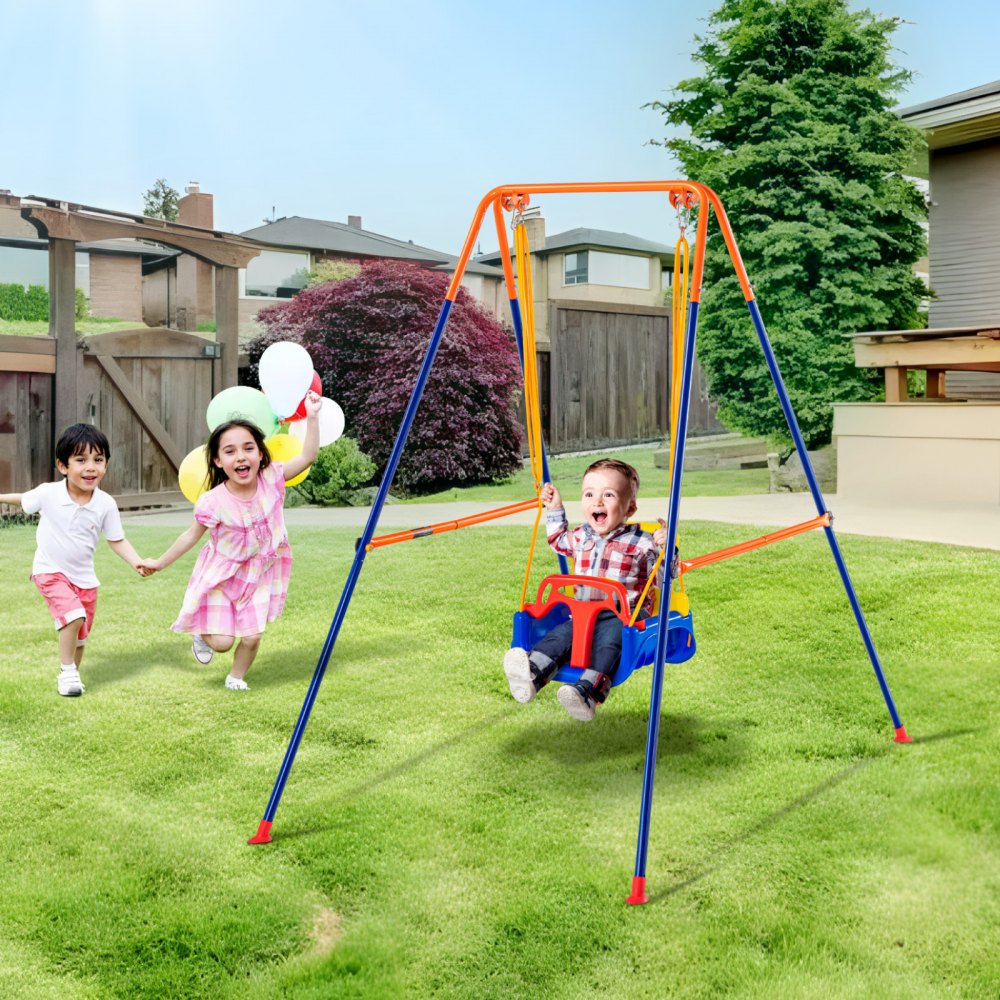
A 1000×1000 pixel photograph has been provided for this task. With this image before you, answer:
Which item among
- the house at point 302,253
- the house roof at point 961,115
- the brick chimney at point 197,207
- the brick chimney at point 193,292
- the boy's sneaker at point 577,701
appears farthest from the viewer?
the house at point 302,253

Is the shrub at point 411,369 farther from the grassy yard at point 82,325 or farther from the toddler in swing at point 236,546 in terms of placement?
the grassy yard at point 82,325

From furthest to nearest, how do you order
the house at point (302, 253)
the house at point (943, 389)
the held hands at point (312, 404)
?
the house at point (302, 253) < the house at point (943, 389) < the held hands at point (312, 404)

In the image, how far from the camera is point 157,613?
6652 mm

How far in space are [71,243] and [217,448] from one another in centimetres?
646

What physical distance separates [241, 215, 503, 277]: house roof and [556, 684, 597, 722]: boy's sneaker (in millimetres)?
20612

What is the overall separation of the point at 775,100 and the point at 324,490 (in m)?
5.86

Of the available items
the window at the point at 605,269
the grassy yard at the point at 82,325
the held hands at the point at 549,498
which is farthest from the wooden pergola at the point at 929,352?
the window at the point at 605,269

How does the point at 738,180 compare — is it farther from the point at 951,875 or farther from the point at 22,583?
the point at 951,875

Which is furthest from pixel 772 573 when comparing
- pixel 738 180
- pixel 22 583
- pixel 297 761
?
pixel 738 180

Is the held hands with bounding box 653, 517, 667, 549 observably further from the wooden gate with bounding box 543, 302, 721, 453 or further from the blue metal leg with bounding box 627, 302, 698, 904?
the wooden gate with bounding box 543, 302, 721, 453

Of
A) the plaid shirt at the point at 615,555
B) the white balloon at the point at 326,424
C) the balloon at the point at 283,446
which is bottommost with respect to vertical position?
the plaid shirt at the point at 615,555

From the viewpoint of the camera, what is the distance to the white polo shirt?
4922 mm

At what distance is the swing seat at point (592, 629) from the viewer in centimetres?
378

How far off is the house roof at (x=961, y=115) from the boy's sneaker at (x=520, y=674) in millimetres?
9465
